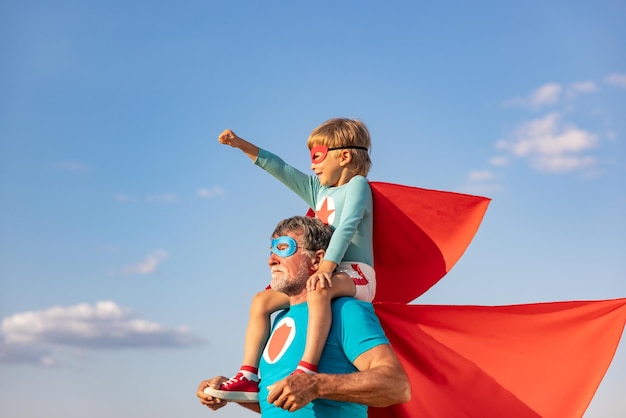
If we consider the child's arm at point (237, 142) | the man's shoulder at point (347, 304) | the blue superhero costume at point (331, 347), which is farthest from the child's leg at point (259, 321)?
the child's arm at point (237, 142)

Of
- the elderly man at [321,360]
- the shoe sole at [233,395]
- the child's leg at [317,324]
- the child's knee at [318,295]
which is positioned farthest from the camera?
the shoe sole at [233,395]

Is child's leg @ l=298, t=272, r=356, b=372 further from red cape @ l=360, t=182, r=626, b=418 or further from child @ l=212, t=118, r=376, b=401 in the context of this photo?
red cape @ l=360, t=182, r=626, b=418

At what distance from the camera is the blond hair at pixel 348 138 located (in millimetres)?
6031

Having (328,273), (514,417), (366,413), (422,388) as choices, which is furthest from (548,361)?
(328,273)

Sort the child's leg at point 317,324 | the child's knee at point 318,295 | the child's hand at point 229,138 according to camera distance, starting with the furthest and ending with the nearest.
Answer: the child's hand at point 229,138, the child's knee at point 318,295, the child's leg at point 317,324

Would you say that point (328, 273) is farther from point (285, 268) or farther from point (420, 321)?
point (420, 321)

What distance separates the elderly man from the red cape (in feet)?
1.52

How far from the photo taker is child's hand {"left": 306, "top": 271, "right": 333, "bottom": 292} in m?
5.11

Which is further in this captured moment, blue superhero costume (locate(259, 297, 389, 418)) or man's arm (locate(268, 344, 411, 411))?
blue superhero costume (locate(259, 297, 389, 418))

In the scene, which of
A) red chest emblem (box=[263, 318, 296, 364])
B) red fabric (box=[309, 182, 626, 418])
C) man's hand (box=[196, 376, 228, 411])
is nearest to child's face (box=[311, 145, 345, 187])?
red fabric (box=[309, 182, 626, 418])

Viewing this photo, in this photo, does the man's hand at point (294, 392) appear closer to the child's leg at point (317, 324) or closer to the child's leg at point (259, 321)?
the child's leg at point (317, 324)

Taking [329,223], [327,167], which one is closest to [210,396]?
Result: [329,223]

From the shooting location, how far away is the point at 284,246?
17.8 ft

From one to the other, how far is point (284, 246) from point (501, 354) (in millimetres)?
1587
